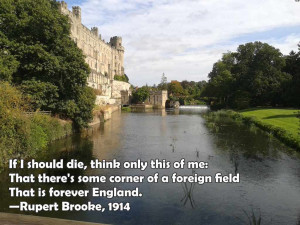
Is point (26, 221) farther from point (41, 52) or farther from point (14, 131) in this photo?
point (41, 52)

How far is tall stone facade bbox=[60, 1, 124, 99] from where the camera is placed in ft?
211

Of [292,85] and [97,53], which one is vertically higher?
[97,53]

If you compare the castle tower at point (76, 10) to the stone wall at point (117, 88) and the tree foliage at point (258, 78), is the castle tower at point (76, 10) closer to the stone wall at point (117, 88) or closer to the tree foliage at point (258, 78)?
the stone wall at point (117, 88)

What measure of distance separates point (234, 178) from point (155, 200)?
5.17 metres

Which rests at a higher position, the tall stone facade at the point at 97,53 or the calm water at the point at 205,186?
the tall stone facade at the point at 97,53

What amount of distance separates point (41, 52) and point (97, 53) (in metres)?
62.1

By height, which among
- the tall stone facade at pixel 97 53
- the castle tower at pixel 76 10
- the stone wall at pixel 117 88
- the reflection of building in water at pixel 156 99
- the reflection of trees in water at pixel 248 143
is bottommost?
the reflection of trees in water at pixel 248 143

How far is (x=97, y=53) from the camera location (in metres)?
85.2

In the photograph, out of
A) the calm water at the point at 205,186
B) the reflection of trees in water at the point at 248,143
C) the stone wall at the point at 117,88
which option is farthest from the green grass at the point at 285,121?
the stone wall at the point at 117,88

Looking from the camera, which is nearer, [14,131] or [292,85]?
[14,131]

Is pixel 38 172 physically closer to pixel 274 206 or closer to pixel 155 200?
pixel 155 200

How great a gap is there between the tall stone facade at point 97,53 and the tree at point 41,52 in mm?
28574

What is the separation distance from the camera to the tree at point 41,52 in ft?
80.2

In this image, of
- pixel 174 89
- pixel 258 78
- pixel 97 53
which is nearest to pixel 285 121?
pixel 258 78
